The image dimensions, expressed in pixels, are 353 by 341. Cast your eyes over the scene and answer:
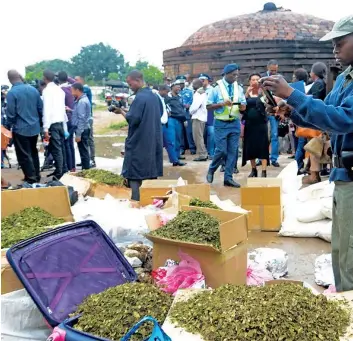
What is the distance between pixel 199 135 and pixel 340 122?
28.0 feet

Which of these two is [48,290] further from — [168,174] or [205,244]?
[168,174]

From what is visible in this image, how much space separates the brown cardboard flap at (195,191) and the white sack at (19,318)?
230 centimetres

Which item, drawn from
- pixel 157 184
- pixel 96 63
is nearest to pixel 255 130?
pixel 157 184

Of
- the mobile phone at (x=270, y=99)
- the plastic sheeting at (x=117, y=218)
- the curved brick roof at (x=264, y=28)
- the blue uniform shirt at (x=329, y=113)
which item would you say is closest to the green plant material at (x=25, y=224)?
the plastic sheeting at (x=117, y=218)

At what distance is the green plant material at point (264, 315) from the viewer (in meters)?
2.34

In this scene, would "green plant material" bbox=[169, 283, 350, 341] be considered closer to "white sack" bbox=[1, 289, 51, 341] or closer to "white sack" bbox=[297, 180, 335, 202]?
"white sack" bbox=[1, 289, 51, 341]

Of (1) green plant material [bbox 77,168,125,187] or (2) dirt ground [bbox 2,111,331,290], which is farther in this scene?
(1) green plant material [bbox 77,168,125,187]

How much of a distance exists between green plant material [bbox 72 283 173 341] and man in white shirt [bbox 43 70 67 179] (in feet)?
18.8

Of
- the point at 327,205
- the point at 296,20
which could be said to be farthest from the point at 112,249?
the point at 296,20

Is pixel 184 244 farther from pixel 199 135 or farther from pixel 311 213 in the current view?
pixel 199 135

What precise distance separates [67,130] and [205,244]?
251 inches

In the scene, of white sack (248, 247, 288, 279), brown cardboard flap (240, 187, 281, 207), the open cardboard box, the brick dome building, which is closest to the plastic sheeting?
the open cardboard box

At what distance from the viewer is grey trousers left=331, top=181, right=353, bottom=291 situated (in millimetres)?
2855

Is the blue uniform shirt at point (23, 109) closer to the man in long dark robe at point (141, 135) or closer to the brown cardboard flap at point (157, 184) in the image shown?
the man in long dark robe at point (141, 135)
